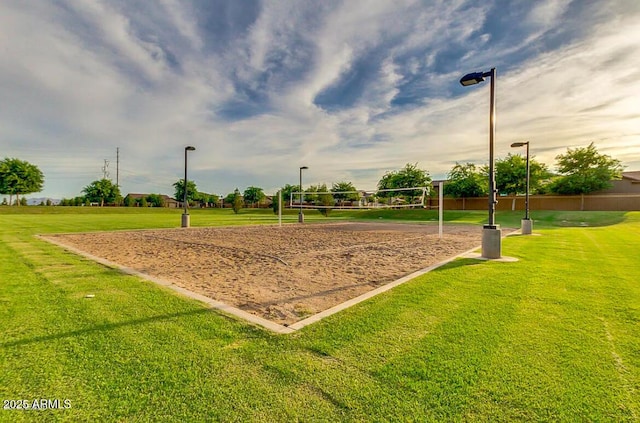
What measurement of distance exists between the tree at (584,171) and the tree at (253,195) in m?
51.3

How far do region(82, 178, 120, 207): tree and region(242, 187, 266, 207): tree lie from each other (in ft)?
85.4

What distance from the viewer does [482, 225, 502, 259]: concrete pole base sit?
6516 mm

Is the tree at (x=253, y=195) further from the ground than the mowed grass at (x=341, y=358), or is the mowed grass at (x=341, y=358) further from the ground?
the tree at (x=253, y=195)

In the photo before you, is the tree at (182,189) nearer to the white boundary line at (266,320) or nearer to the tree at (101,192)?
the tree at (101,192)

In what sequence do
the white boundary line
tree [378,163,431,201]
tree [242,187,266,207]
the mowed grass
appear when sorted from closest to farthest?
the mowed grass, the white boundary line, tree [378,163,431,201], tree [242,187,266,207]

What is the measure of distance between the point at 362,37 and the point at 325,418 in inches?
551

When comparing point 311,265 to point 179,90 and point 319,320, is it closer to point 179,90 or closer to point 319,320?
point 319,320

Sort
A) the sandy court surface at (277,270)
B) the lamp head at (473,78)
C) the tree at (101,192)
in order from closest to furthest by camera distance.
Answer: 1. the sandy court surface at (277,270)
2. the lamp head at (473,78)
3. the tree at (101,192)

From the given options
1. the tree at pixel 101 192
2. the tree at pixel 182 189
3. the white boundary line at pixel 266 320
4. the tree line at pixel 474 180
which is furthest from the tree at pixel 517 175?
the tree at pixel 101 192

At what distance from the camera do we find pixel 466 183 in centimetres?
3438

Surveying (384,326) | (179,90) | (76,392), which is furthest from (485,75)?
(179,90)

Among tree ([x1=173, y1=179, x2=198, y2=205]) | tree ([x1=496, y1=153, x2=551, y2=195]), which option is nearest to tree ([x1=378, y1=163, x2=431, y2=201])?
tree ([x1=496, y1=153, x2=551, y2=195])

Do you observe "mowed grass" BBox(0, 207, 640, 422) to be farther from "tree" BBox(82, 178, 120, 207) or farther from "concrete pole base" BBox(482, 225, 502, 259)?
"tree" BBox(82, 178, 120, 207)

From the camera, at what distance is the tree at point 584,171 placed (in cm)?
2858
